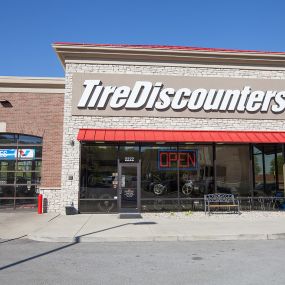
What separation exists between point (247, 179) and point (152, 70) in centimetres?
712

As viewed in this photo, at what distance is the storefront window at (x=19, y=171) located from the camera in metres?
18.3

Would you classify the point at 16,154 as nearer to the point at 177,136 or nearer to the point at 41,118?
the point at 41,118

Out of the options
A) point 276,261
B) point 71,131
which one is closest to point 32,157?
point 71,131

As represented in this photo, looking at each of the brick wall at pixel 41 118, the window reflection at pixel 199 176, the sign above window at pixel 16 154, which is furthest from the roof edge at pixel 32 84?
the window reflection at pixel 199 176

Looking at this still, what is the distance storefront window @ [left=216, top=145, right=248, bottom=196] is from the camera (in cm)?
1802

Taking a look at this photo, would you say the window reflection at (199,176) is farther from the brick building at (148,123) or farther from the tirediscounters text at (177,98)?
the tirediscounters text at (177,98)

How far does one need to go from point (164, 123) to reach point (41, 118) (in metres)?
6.07

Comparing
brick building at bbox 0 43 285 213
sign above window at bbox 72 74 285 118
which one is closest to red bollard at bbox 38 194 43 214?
brick building at bbox 0 43 285 213

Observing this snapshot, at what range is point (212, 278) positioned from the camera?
21.5 feet

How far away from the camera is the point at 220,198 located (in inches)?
688

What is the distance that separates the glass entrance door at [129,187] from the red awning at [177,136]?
145 centimetres

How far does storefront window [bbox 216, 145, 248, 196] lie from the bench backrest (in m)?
0.32

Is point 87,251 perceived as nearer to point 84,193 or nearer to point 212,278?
point 212,278

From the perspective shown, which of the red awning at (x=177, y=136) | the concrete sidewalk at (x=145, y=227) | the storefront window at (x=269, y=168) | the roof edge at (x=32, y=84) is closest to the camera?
the concrete sidewalk at (x=145, y=227)
